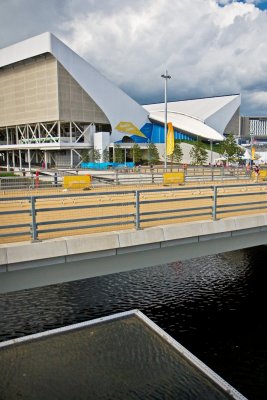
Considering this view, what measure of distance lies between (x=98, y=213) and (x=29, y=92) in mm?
72019

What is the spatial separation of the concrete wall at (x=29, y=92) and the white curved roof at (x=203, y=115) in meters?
28.9

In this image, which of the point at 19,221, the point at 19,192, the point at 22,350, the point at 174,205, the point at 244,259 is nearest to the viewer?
the point at 22,350

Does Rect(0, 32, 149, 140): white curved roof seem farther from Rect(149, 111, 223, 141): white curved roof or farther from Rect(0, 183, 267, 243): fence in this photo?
Rect(0, 183, 267, 243): fence

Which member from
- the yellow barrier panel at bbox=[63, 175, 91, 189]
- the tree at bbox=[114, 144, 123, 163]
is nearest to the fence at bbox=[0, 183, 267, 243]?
the yellow barrier panel at bbox=[63, 175, 91, 189]

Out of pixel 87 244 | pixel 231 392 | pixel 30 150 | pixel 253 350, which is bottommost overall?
pixel 253 350

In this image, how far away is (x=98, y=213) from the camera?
35.7 ft

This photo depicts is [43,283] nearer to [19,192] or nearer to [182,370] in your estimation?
[182,370]

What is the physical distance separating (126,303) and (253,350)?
5.12 m

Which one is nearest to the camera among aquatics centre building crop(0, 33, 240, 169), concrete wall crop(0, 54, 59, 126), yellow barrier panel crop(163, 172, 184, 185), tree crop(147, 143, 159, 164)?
yellow barrier panel crop(163, 172, 184, 185)

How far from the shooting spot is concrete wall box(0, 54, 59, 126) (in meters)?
71.0

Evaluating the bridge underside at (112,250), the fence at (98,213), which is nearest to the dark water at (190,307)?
the bridge underside at (112,250)

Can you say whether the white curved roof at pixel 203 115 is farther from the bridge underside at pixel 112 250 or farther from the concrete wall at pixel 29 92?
the bridge underside at pixel 112 250

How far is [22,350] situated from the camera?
729cm

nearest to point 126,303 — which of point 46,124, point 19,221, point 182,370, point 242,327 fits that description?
point 242,327
